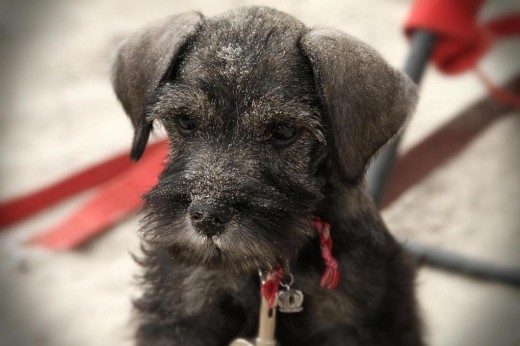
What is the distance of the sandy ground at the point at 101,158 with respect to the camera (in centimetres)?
392

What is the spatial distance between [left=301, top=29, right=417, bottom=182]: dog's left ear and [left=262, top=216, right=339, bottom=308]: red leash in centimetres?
17

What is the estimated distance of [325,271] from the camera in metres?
2.34

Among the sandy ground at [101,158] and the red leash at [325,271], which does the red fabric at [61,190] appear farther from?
the red leash at [325,271]

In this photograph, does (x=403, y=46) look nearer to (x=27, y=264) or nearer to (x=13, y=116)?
(x=13, y=116)

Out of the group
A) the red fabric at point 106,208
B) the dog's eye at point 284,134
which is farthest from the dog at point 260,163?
the red fabric at point 106,208

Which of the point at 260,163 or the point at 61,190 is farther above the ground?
the point at 260,163

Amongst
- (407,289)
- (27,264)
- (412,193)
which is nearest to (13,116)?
(27,264)

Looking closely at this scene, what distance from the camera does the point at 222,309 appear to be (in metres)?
2.60

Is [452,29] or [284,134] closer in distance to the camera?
[284,134]

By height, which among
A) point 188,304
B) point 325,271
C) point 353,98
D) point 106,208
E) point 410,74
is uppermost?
point 353,98

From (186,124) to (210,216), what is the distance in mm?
369

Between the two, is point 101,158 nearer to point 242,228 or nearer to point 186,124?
point 186,124

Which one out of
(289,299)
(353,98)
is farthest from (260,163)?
(289,299)

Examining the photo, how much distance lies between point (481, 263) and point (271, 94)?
240 centimetres
